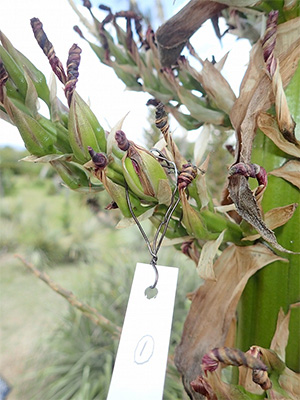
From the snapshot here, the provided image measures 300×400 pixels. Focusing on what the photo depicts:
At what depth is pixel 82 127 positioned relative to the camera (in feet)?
0.74

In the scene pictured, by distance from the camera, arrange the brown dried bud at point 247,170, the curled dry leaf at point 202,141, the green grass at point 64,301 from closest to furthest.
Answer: the brown dried bud at point 247,170 < the curled dry leaf at point 202,141 < the green grass at point 64,301

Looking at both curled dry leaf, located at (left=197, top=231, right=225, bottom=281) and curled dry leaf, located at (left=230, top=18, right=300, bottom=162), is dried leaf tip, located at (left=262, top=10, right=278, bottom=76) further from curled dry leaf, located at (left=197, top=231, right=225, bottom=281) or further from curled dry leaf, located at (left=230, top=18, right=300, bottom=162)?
curled dry leaf, located at (left=197, top=231, right=225, bottom=281)

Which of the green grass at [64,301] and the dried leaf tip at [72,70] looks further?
the green grass at [64,301]

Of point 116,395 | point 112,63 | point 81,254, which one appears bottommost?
point 116,395

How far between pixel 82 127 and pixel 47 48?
0.07 m

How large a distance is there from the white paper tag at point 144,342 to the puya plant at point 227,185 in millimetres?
30

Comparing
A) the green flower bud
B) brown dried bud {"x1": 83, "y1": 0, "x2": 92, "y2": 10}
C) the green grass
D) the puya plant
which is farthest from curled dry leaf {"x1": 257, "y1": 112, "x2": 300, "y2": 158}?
the green grass

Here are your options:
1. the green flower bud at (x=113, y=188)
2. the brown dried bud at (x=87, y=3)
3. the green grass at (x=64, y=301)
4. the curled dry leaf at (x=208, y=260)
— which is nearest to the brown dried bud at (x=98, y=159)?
the green flower bud at (x=113, y=188)

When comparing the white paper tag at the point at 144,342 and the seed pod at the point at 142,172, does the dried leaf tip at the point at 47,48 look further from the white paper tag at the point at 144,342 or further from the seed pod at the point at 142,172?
the white paper tag at the point at 144,342

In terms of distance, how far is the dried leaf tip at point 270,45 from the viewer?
26 centimetres

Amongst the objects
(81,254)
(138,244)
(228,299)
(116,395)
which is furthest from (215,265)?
(81,254)

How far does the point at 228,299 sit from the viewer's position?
323 mm

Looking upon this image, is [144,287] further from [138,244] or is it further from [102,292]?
[138,244]

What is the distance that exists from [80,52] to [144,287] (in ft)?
0.62
